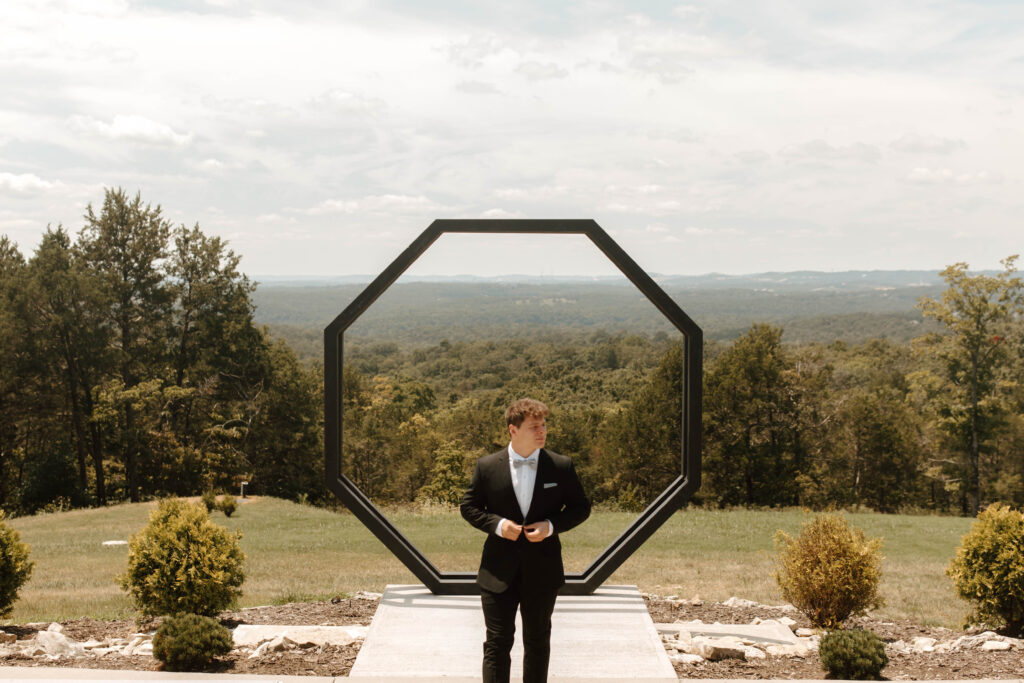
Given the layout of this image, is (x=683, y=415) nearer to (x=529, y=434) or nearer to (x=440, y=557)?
(x=529, y=434)

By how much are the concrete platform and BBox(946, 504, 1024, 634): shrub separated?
2.81 m

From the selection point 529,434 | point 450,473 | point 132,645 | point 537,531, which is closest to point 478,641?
point 537,531

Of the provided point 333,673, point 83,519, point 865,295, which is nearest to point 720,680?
point 333,673

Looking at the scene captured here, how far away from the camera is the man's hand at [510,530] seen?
405 centimetres

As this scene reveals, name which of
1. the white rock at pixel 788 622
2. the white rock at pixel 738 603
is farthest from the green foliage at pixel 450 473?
the white rock at pixel 788 622

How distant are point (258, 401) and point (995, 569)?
29334mm

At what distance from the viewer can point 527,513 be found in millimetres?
4230

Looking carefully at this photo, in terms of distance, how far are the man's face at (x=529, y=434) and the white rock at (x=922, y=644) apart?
14.4 ft

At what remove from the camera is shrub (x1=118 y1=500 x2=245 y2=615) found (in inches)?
267

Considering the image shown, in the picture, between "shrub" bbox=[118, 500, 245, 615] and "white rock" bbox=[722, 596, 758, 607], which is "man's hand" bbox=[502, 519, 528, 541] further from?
"white rock" bbox=[722, 596, 758, 607]

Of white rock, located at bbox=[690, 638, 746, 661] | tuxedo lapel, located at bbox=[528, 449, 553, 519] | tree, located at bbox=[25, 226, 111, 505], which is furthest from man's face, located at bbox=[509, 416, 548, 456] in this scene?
tree, located at bbox=[25, 226, 111, 505]

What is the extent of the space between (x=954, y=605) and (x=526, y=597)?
7.44 meters

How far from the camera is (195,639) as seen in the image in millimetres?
5695

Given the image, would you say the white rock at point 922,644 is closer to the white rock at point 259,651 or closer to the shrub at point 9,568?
the white rock at point 259,651
